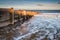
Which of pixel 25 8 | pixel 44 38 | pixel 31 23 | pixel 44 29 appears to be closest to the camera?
pixel 44 38

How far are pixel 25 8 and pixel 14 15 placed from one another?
227mm

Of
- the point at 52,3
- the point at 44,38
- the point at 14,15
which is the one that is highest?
the point at 52,3

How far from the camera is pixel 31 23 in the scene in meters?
1.92

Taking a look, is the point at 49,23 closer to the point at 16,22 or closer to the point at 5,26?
the point at 16,22

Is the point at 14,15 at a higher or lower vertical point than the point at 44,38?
higher

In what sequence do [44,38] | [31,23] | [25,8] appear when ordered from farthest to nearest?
[25,8]
[31,23]
[44,38]

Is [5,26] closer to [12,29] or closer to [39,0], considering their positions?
[12,29]

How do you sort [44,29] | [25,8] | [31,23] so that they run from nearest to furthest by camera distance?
[44,29], [31,23], [25,8]

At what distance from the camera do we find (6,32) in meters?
1.75

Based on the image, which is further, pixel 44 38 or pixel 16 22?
pixel 16 22

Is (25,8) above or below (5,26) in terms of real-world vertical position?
above

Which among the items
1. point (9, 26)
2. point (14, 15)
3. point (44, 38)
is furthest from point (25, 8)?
point (44, 38)

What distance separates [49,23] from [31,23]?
26 cm

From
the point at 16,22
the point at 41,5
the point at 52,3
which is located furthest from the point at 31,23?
the point at 52,3
